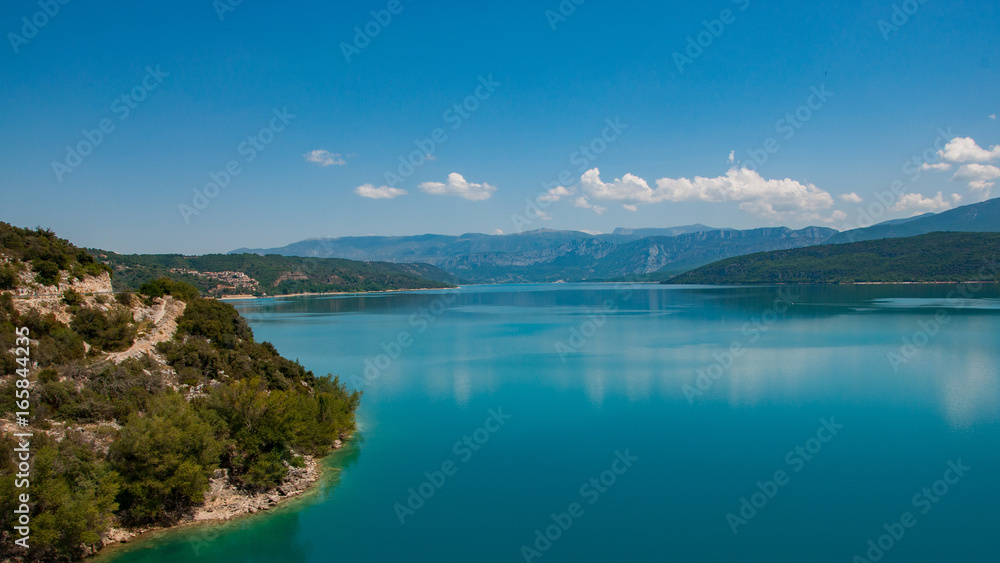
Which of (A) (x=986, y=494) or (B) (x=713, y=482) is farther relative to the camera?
(B) (x=713, y=482)

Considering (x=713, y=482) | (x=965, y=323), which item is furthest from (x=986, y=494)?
(x=965, y=323)

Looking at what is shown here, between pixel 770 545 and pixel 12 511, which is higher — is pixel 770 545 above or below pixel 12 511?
below

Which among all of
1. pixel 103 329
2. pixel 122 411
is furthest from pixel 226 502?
pixel 103 329

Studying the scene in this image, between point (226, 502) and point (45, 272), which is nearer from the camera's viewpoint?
point (226, 502)

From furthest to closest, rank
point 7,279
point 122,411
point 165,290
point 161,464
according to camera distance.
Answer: point 165,290 → point 7,279 → point 122,411 → point 161,464

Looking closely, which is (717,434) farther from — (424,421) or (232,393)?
(232,393)

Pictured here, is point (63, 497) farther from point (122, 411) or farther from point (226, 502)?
point (122, 411)

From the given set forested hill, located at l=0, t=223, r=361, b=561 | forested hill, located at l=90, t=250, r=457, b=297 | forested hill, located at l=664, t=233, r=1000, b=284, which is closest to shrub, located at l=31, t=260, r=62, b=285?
forested hill, located at l=0, t=223, r=361, b=561
